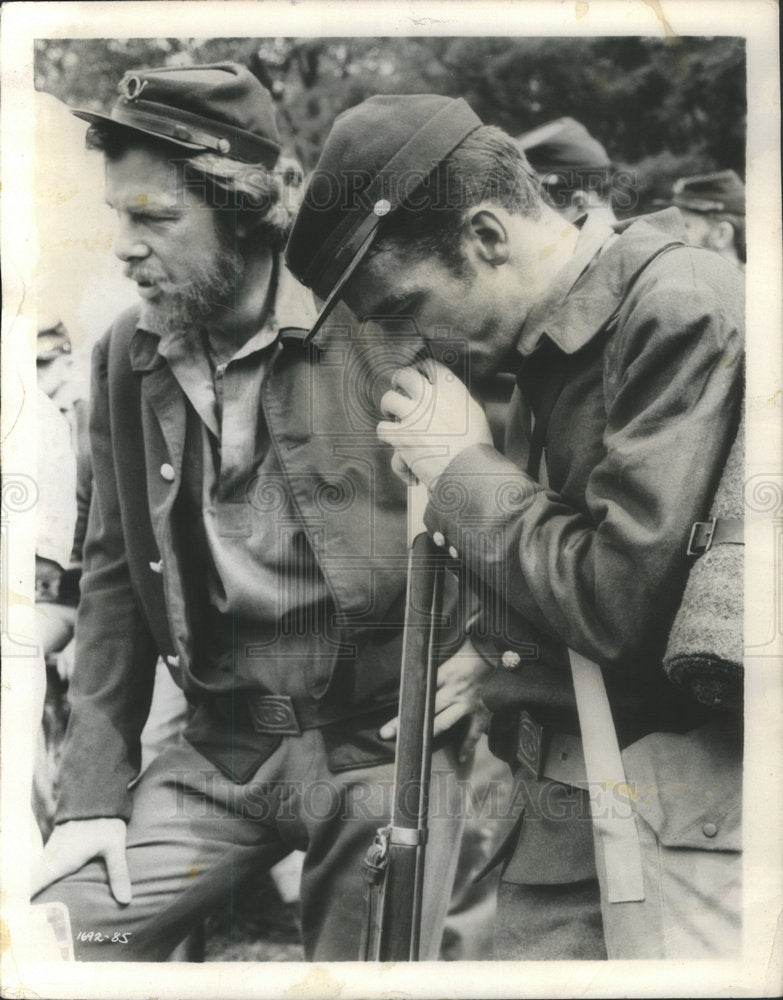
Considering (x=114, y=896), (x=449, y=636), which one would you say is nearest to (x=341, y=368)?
(x=449, y=636)

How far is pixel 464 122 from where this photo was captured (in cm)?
360

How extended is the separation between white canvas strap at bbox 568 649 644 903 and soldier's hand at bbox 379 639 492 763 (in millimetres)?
272

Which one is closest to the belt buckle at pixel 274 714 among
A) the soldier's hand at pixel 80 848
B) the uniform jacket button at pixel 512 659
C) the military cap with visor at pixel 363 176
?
the soldier's hand at pixel 80 848

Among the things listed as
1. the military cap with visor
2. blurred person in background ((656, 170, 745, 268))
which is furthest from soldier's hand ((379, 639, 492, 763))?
blurred person in background ((656, 170, 745, 268))

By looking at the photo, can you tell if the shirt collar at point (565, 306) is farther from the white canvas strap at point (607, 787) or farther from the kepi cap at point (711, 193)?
the white canvas strap at point (607, 787)

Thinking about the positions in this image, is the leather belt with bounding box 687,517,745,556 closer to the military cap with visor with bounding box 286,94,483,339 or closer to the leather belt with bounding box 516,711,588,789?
the leather belt with bounding box 516,711,588,789

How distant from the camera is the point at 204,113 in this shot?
3.70 meters

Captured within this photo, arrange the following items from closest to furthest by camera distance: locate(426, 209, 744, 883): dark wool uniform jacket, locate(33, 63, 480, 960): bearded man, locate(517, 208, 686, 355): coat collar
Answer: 1. locate(426, 209, 744, 883): dark wool uniform jacket
2. locate(517, 208, 686, 355): coat collar
3. locate(33, 63, 480, 960): bearded man

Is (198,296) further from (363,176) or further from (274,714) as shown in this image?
(274,714)

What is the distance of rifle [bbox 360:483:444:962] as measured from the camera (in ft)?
11.8

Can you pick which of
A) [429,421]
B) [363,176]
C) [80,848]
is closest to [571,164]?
[363,176]

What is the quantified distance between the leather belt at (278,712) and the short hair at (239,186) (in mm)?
1272

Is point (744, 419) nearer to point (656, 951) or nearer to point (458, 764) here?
point (458, 764)

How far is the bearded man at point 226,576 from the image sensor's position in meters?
3.68
